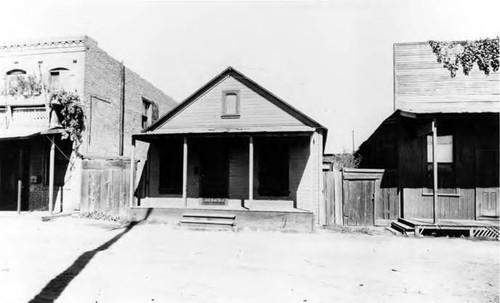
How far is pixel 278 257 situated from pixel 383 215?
23.0 ft

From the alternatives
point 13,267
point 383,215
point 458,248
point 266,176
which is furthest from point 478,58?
point 13,267

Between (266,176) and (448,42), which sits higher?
(448,42)

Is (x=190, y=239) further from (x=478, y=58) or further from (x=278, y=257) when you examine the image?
(x=478, y=58)

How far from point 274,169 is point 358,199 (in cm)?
361

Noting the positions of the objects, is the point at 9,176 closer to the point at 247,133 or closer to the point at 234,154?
the point at 234,154

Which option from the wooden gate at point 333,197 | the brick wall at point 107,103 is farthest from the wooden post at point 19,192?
the wooden gate at point 333,197

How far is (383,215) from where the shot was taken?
13555 mm

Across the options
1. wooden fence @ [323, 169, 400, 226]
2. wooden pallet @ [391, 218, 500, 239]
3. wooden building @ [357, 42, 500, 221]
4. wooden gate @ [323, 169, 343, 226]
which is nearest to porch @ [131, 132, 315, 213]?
wooden gate @ [323, 169, 343, 226]

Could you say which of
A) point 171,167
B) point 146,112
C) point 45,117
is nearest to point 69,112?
point 45,117

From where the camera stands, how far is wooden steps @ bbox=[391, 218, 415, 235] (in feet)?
37.9

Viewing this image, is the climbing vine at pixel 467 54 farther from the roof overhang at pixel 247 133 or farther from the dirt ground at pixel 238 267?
Answer: the dirt ground at pixel 238 267

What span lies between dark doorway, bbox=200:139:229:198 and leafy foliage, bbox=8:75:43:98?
8.17 m

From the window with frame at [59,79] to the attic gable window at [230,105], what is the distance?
24.6ft

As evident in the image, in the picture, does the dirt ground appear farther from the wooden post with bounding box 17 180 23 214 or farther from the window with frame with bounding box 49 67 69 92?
the window with frame with bounding box 49 67 69 92
